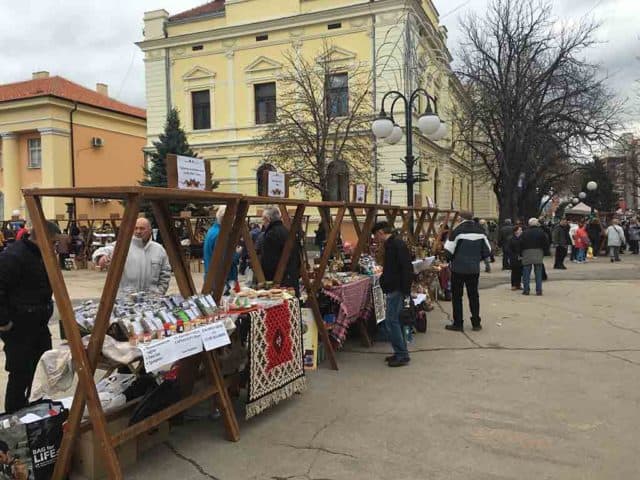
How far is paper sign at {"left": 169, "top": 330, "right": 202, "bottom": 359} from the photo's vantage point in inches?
148

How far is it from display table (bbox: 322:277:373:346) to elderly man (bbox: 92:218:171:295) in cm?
188

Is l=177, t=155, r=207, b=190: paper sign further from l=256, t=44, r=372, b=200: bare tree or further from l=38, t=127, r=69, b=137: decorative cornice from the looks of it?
l=38, t=127, r=69, b=137: decorative cornice

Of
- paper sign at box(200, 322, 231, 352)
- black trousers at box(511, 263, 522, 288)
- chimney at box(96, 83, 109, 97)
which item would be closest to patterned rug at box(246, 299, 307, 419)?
paper sign at box(200, 322, 231, 352)

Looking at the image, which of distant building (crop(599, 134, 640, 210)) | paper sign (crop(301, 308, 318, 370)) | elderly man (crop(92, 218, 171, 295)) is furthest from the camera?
distant building (crop(599, 134, 640, 210))

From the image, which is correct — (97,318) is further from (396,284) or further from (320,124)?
(320,124)

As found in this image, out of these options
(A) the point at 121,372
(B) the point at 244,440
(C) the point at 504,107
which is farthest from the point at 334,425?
(C) the point at 504,107

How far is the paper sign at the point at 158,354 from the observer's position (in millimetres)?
3484

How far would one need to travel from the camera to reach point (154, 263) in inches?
214

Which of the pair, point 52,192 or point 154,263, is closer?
point 52,192

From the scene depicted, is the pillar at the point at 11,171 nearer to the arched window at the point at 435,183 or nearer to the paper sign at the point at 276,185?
the arched window at the point at 435,183

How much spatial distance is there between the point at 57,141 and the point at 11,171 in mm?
4053

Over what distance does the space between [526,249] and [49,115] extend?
98.3 feet

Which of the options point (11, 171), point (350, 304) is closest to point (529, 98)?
point (350, 304)

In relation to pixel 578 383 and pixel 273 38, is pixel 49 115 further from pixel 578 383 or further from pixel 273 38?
pixel 578 383
